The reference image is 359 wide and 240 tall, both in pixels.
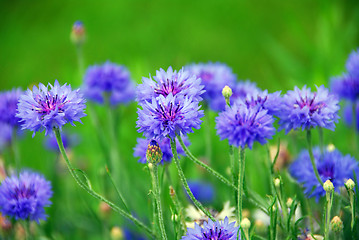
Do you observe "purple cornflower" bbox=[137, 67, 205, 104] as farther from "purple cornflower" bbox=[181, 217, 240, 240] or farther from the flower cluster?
"purple cornflower" bbox=[181, 217, 240, 240]

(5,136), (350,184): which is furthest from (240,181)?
(5,136)

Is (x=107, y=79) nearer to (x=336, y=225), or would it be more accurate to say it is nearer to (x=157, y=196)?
(x=157, y=196)

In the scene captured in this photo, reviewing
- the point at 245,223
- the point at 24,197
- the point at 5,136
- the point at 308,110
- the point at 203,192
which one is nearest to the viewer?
the point at 245,223

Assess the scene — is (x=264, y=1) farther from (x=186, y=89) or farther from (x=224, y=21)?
(x=186, y=89)

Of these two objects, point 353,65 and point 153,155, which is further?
point 353,65

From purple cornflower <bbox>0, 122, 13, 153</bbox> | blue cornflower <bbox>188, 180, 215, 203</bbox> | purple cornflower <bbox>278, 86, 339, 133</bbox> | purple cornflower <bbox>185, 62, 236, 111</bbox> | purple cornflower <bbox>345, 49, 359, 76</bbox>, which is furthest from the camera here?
purple cornflower <bbox>0, 122, 13, 153</bbox>

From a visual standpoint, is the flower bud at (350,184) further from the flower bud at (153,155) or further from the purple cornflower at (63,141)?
the purple cornflower at (63,141)

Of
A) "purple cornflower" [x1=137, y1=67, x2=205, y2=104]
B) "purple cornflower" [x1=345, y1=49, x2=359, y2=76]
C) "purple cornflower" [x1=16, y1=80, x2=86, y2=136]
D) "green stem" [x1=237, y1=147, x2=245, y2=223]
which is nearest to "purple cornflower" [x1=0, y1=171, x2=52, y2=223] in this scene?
"purple cornflower" [x1=16, y1=80, x2=86, y2=136]
